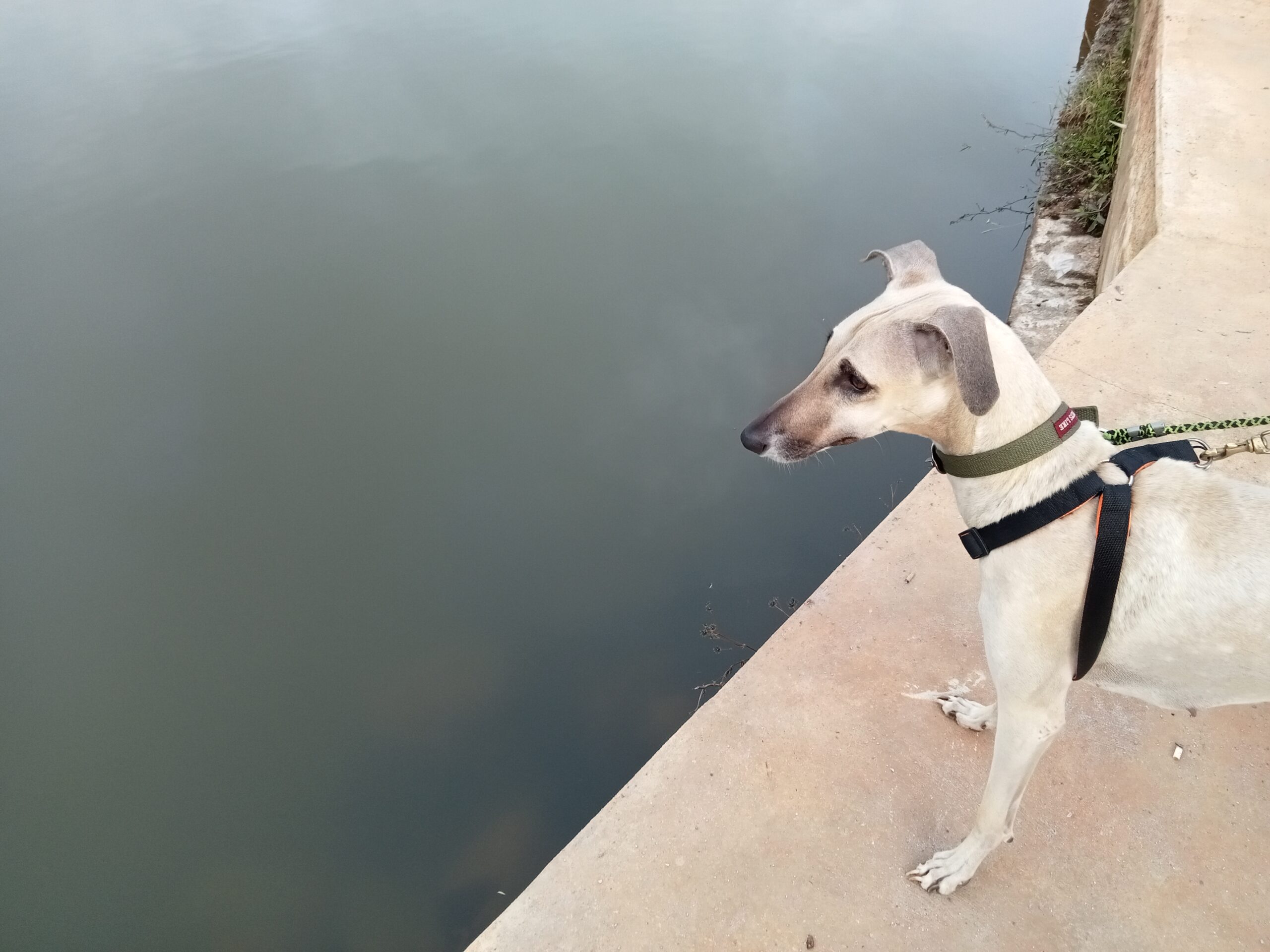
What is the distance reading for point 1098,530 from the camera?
164 cm

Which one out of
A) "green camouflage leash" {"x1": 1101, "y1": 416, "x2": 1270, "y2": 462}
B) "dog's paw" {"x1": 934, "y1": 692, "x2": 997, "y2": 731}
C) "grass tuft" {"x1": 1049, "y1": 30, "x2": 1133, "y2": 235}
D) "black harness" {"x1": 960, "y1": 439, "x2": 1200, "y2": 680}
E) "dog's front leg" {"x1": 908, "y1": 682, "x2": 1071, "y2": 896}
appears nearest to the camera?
"black harness" {"x1": 960, "y1": 439, "x2": 1200, "y2": 680}

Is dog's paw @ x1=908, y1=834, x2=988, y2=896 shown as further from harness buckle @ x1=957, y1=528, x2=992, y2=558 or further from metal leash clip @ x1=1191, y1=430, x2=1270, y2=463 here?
metal leash clip @ x1=1191, y1=430, x2=1270, y2=463

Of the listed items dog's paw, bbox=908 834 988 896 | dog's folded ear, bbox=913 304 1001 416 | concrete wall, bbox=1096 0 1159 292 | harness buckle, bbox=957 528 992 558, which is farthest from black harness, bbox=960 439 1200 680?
concrete wall, bbox=1096 0 1159 292

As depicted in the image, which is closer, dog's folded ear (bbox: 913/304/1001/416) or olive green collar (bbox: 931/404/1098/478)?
dog's folded ear (bbox: 913/304/1001/416)

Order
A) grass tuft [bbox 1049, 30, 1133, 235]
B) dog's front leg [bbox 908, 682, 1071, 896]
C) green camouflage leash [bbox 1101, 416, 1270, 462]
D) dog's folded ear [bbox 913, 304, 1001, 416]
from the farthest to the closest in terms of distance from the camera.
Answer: grass tuft [bbox 1049, 30, 1133, 235] < green camouflage leash [bbox 1101, 416, 1270, 462] < dog's front leg [bbox 908, 682, 1071, 896] < dog's folded ear [bbox 913, 304, 1001, 416]

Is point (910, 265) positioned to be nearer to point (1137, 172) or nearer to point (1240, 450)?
point (1240, 450)

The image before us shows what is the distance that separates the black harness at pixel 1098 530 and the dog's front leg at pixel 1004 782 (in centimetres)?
13

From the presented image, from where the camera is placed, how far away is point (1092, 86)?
631 centimetres

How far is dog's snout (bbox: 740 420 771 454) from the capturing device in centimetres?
187

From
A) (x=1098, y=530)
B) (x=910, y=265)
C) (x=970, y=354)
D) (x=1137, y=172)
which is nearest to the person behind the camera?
(x=970, y=354)

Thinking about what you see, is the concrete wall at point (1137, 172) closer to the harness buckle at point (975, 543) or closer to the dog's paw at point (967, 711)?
the dog's paw at point (967, 711)

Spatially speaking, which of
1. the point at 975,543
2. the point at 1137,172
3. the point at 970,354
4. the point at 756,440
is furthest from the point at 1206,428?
the point at 1137,172

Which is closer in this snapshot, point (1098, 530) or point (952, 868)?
point (1098, 530)

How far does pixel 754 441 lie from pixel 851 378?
0.28 metres
